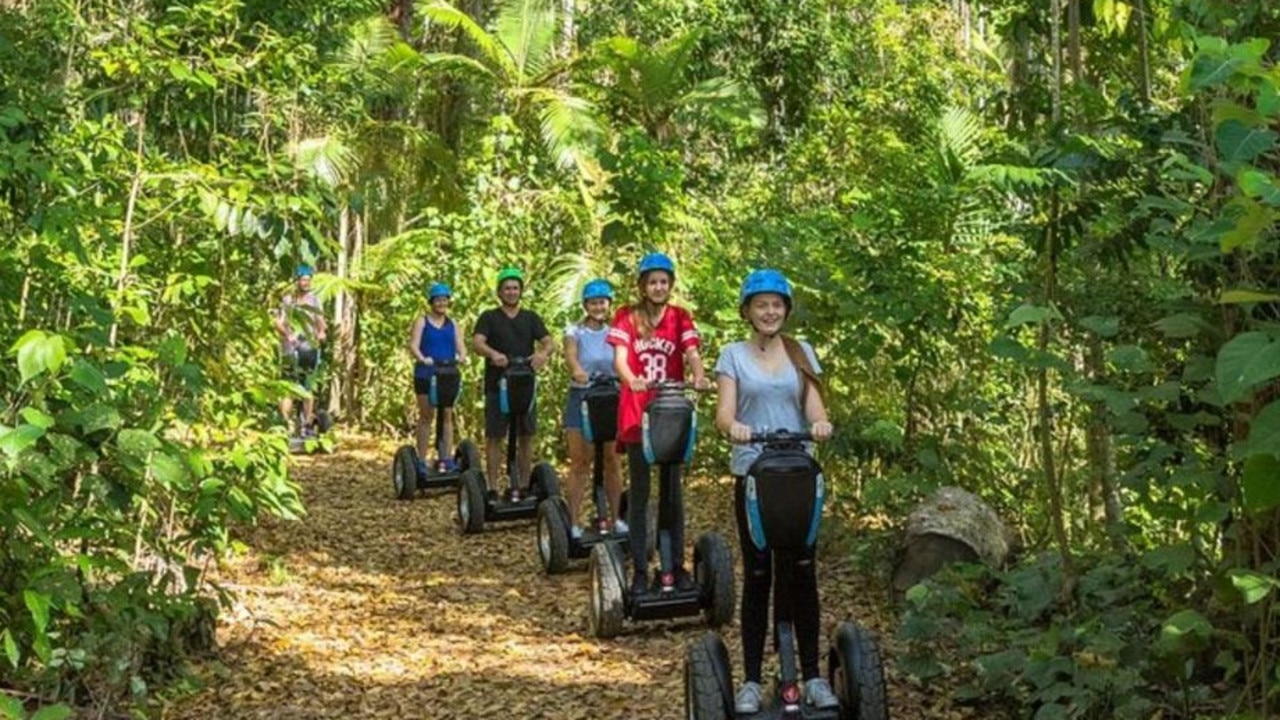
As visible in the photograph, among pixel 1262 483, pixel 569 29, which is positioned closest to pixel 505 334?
pixel 1262 483

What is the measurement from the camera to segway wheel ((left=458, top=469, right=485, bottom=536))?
1012 centimetres

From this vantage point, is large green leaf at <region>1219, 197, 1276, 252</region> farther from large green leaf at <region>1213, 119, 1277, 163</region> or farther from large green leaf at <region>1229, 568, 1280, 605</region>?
large green leaf at <region>1229, 568, 1280, 605</region>

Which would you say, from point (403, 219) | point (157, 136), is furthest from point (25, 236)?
point (403, 219)

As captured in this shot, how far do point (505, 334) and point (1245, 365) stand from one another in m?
7.64

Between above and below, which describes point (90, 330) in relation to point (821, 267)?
below

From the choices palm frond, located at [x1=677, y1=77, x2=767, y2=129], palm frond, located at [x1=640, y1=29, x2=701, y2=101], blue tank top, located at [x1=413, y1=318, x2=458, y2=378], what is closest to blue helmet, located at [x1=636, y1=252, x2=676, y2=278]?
blue tank top, located at [x1=413, y1=318, x2=458, y2=378]

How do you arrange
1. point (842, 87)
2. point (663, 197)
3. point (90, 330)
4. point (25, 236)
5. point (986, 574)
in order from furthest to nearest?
point (842, 87) → point (663, 197) → point (986, 574) → point (25, 236) → point (90, 330)

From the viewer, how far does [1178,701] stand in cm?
465

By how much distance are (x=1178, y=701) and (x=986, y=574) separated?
2104 millimetres

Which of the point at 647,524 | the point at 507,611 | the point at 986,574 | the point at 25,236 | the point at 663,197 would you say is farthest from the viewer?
the point at 663,197

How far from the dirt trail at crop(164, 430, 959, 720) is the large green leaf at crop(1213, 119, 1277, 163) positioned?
11.1ft

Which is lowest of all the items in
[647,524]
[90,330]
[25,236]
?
[647,524]

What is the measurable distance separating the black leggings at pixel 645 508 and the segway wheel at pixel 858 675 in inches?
77.3

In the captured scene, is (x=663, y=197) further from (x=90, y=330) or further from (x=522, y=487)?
(x=90, y=330)
